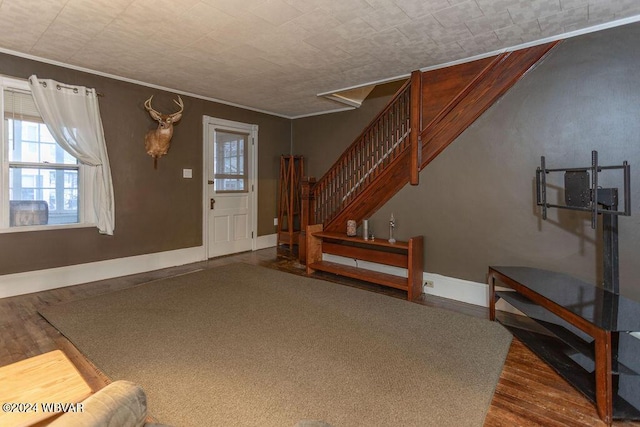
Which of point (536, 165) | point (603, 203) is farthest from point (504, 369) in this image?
point (536, 165)

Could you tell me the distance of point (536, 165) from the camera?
3131mm

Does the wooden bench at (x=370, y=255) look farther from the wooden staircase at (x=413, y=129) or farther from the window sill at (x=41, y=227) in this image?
the window sill at (x=41, y=227)

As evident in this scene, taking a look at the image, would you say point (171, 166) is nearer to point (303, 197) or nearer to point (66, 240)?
point (66, 240)

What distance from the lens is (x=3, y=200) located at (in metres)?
3.51

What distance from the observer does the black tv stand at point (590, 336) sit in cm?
175

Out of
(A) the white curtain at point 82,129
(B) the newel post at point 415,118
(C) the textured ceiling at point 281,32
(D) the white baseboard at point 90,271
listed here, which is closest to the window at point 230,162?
(D) the white baseboard at point 90,271

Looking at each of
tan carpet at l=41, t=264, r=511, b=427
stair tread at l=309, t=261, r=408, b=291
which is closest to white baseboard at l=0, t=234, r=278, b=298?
tan carpet at l=41, t=264, r=511, b=427

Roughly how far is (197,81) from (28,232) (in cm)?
264

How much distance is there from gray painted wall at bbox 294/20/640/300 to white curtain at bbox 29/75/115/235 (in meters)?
3.73

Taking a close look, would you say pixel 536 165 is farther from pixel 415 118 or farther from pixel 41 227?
pixel 41 227

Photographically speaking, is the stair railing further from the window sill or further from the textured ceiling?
the window sill

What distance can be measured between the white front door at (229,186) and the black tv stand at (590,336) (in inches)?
170

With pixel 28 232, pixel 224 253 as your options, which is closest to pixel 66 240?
pixel 28 232

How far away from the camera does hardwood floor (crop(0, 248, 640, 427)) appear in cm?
178
